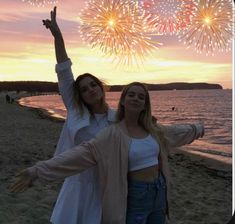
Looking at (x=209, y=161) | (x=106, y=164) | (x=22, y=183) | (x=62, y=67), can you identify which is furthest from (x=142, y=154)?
(x=209, y=161)

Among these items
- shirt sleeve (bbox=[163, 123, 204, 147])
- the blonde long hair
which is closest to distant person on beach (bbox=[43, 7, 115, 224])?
the blonde long hair

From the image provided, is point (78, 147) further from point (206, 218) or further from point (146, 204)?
point (206, 218)

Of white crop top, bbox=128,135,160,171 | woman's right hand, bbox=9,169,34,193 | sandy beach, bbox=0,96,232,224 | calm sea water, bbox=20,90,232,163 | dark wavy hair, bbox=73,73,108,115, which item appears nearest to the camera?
woman's right hand, bbox=9,169,34,193

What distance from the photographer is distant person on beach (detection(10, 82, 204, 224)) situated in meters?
2.97

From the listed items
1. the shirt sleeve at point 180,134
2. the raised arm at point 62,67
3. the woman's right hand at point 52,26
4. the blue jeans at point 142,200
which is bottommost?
the blue jeans at point 142,200

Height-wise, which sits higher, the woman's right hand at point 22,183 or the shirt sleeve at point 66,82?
the shirt sleeve at point 66,82

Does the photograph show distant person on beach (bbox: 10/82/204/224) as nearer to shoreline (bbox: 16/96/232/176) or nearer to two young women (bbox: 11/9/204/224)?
two young women (bbox: 11/9/204/224)

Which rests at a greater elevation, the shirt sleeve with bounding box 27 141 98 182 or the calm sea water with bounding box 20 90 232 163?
the shirt sleeve with bounding box 27 141 98 182

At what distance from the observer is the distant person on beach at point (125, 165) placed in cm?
297

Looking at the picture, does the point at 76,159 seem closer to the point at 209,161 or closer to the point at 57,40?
the point at 57,40


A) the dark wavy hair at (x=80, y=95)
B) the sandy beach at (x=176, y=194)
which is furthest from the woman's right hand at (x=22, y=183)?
the sandy beach at (x=176, y=194)

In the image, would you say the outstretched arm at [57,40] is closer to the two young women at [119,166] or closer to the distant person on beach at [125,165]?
the two young women at [119,166]

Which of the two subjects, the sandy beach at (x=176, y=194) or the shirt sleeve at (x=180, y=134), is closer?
the shirt sleeve at (x=180, y=134)

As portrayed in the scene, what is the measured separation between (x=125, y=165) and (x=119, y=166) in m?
0.04
